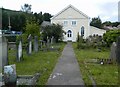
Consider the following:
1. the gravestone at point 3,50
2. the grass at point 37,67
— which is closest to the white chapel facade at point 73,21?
the grass at point 37,67

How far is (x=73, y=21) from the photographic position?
64688mm

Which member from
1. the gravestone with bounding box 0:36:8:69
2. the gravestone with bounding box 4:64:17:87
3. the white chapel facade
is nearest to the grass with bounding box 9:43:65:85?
the gravestone with bounding box 0:36:8:69

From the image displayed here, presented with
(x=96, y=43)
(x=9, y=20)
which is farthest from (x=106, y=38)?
(x=9, y=20)

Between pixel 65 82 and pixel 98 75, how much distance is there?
2584 mm

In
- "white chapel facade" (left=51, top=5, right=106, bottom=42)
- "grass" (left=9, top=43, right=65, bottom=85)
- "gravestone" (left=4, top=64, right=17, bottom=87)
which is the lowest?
"grass" (left=9, top=43, right=65, bottom=85)

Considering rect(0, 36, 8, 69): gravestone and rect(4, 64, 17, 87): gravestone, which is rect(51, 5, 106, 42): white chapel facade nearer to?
rect(0, 36, 8, 69): gravestone

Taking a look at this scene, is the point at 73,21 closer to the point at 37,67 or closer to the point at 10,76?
the point at 37,67

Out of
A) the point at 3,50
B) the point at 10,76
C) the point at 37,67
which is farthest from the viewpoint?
the point at 37,67

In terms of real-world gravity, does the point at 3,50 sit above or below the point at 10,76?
above

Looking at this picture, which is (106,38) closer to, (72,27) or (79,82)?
(79,82)

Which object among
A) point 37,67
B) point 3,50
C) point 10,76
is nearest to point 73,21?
point 37,67

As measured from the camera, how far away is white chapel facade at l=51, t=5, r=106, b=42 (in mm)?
63844

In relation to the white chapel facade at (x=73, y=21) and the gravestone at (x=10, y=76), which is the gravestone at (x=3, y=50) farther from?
the white chapel facade at (x=73, y=21)

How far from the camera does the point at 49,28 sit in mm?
50312
